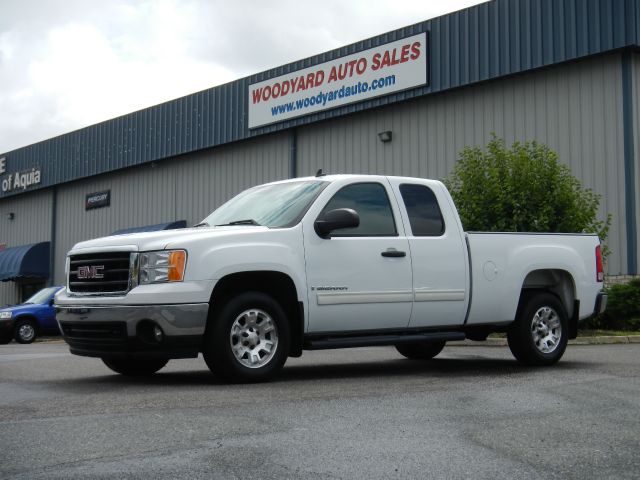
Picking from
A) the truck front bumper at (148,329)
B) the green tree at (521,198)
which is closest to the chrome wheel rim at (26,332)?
the green tree at (521,198)

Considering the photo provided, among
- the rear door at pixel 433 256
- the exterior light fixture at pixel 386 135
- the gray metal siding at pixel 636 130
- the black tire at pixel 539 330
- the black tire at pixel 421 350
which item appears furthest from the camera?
the exterior light fixture at pixel 386 135

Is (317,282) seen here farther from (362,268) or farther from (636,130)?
(636,130)

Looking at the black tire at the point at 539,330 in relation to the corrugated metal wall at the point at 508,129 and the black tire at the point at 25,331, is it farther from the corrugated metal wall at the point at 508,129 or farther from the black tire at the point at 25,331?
the black tire at the point at 25,331

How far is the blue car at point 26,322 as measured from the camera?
74.9 feet

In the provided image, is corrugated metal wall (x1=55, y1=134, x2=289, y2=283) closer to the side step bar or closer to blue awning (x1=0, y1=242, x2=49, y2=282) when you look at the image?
blue awning (x1=0, y1=242, x2=49, y2=282)

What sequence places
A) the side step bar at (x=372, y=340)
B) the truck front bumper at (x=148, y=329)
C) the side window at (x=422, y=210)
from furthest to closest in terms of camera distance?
the side window at (x=422, y=210), the side step bar at (x=372, y=340), the truck front bumper at (x=148, y=329)

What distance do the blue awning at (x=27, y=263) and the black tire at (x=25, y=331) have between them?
665 inches

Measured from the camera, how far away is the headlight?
8.12 metres

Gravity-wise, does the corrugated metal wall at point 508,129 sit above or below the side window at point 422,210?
above

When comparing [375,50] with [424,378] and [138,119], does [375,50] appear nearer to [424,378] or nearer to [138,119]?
[138,119]

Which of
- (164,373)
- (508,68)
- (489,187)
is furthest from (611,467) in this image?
(508,68)

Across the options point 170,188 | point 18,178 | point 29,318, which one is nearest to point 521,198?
point 29,318

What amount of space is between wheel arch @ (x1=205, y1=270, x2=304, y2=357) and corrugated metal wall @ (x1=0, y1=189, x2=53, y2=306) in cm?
3449


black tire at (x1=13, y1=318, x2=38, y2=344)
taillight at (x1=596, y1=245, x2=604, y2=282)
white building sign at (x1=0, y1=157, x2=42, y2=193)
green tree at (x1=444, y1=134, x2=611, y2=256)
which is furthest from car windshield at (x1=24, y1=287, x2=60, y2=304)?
white building sign at (x1=0, y1=157, x2=42, y2=193)
